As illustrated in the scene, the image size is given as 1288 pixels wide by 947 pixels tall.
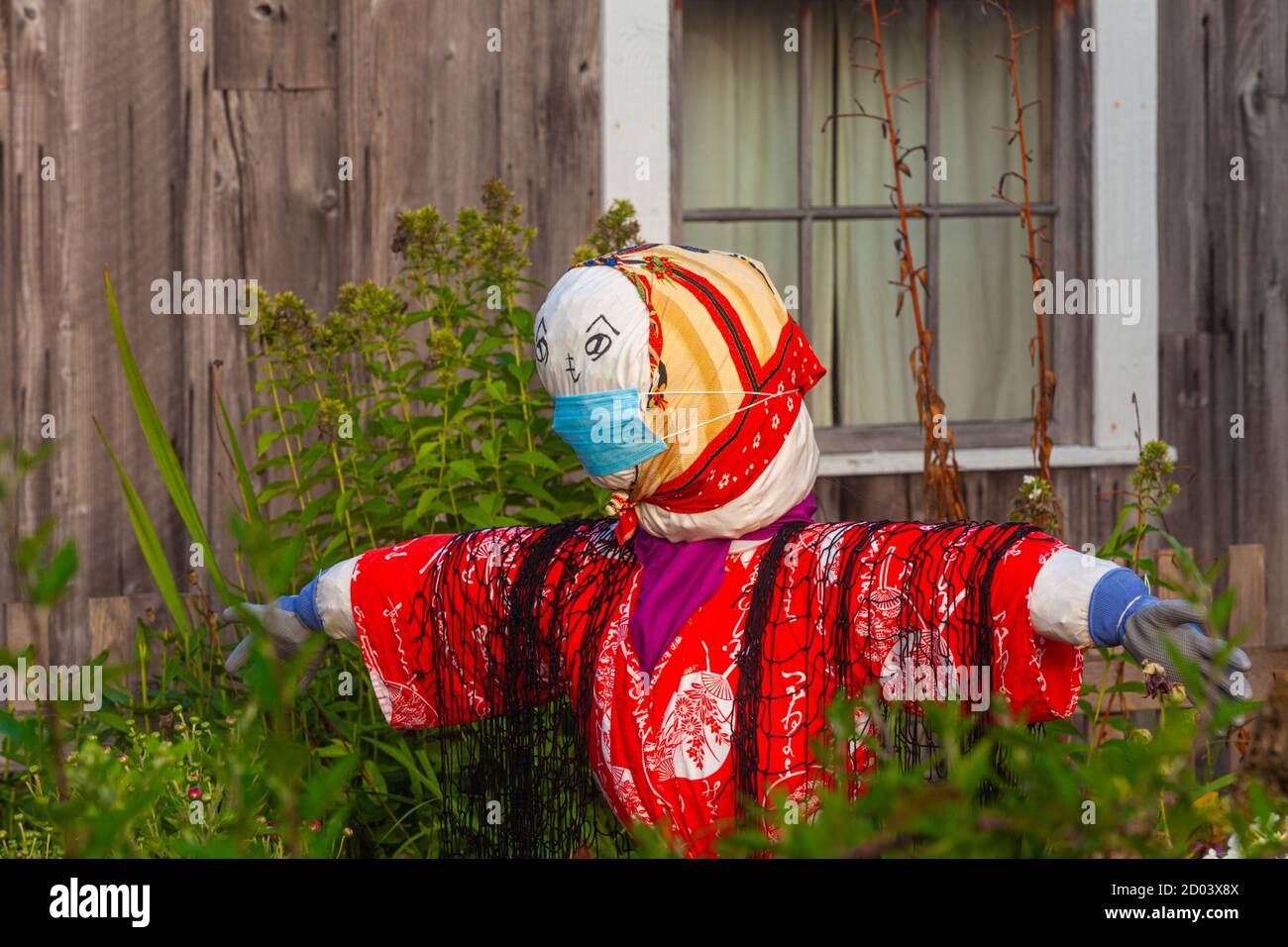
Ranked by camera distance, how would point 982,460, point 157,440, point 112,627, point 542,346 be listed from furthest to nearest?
1. point 982,460
2. point 112,627
3. point 157,440
4. point 542,346

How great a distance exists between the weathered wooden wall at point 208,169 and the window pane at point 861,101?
0.64 meters

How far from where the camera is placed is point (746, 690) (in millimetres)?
1512

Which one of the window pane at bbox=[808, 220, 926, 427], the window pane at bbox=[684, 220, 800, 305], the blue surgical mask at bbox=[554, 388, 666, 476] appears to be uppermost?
the window pane at bbox=[684, 220, 800, 305]

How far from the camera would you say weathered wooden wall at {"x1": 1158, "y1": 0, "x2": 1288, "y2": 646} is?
10.9 feet

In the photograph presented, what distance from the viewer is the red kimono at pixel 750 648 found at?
1432 mm

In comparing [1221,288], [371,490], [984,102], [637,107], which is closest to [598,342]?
[371,490]

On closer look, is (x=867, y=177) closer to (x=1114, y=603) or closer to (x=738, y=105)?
(x=738, y=105)

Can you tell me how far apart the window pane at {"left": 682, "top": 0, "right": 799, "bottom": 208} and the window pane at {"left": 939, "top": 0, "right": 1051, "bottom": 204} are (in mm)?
411

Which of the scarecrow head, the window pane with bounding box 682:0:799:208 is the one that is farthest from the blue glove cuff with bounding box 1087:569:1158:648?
the window pane with bounding box 682:0:799:208

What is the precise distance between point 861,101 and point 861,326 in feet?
1.90

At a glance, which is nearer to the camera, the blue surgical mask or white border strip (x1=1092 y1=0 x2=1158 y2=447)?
the blue surgical mask

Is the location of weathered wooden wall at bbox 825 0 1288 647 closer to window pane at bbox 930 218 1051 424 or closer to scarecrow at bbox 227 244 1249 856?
window pane at bbox 930 218 1051 424

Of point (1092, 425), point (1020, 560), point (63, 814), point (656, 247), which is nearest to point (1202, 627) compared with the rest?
point (1020, 560)

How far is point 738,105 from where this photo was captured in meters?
3.33
